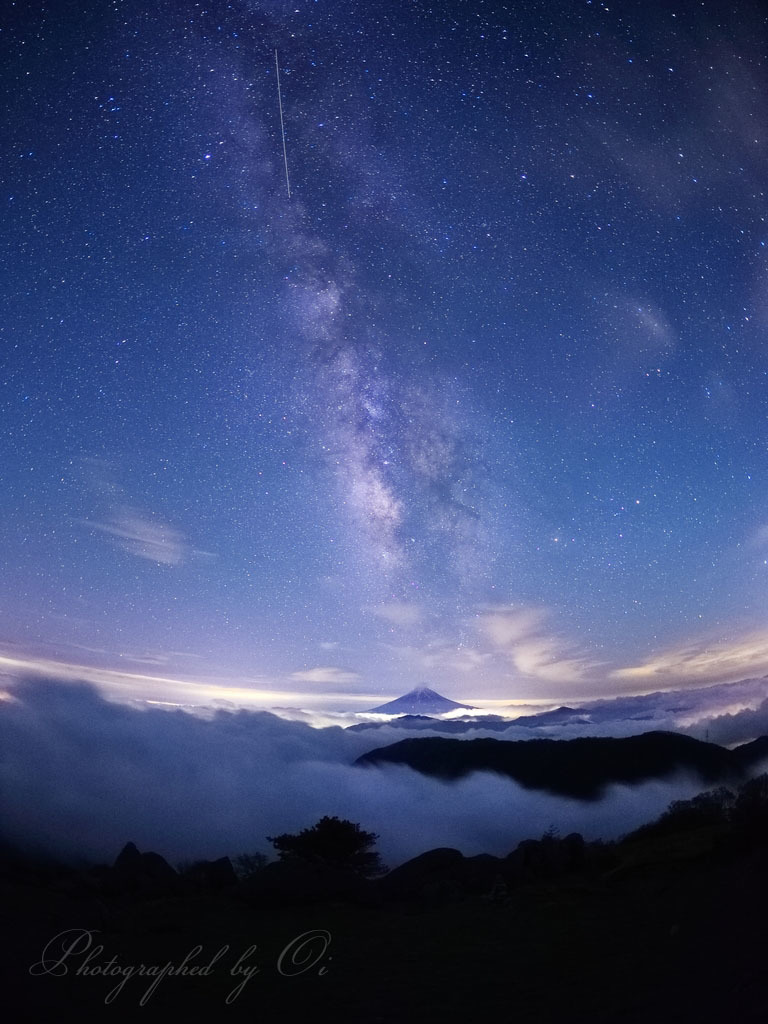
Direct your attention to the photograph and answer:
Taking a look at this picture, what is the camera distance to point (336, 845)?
45.2m

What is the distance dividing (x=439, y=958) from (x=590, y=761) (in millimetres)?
108490

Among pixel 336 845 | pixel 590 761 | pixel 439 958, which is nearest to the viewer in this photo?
pixel 439 958

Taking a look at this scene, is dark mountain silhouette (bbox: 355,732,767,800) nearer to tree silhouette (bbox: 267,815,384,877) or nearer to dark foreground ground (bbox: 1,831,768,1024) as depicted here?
tree silhouette (bbox: 267,815,384,877)

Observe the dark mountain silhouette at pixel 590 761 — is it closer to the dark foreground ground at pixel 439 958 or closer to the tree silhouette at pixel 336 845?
the tree silhouette at pixel 336 845

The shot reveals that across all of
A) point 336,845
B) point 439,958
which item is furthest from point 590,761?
point 439,958

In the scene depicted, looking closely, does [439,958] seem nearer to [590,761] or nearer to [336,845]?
[336,845]

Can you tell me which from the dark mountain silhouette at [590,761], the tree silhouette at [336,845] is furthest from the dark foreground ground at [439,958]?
the dark mountain silhouette at [590,761]

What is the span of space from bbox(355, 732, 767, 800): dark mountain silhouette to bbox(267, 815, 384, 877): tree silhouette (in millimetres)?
69620

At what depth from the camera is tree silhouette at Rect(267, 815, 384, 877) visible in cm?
4450

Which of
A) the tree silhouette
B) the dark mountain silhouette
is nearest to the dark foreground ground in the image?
the tree silhouette

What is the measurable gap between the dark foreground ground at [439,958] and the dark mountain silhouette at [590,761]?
9331 cm

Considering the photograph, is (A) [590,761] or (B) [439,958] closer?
(B) [439,958]

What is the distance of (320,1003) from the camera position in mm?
11570

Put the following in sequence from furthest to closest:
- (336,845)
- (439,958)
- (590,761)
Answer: (590,761)
(336,845)
(439,958)
